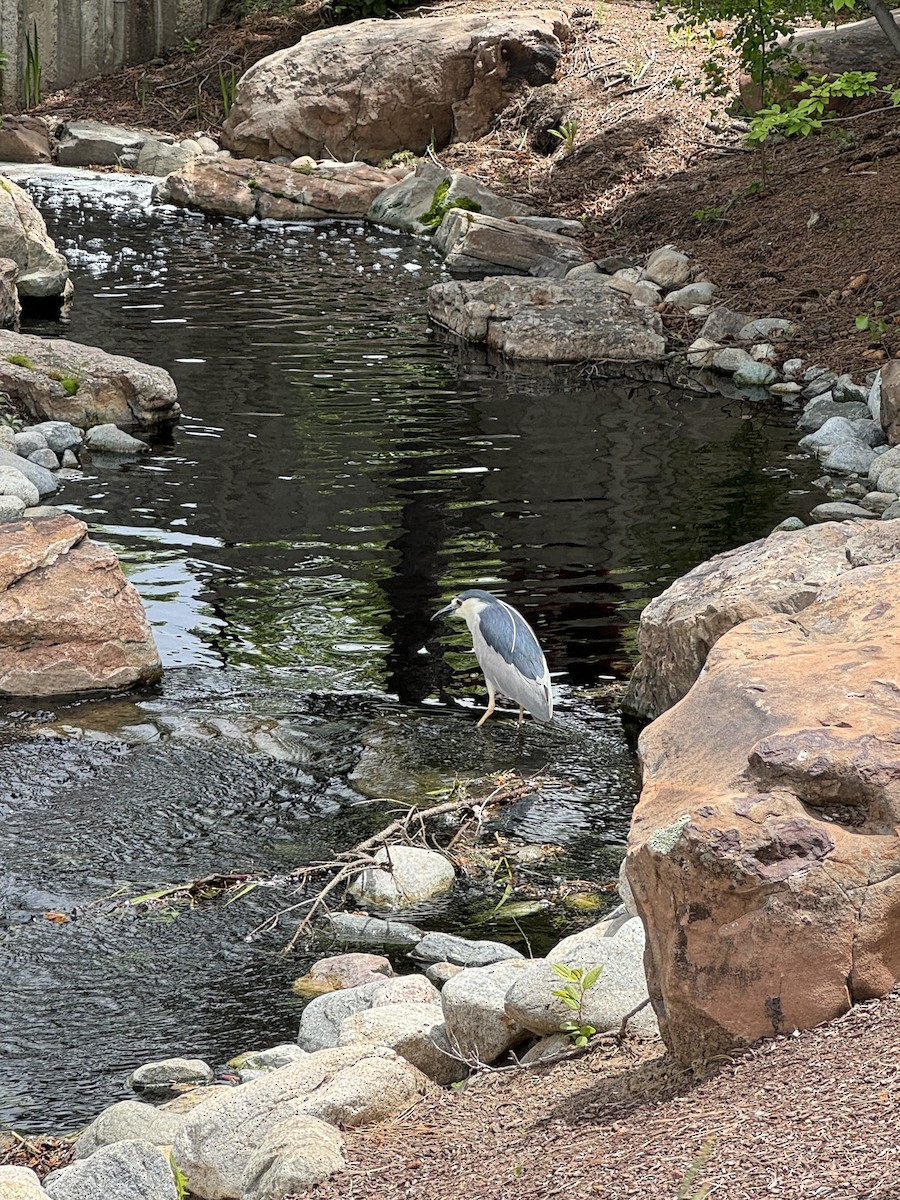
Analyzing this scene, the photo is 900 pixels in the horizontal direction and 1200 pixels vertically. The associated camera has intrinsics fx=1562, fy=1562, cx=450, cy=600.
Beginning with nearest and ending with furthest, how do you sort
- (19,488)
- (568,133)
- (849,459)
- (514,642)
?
1. (514,642)
2. (19,488)
3. (849,459)
4. (568,133)

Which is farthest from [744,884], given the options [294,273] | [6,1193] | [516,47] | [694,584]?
[516,47]

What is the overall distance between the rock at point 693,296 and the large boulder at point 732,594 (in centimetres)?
705

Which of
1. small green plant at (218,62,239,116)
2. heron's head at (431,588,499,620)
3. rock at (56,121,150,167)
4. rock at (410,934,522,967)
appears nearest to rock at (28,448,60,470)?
heron's head at (431,588,499,620)

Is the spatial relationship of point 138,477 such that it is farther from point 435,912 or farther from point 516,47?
point 516,47

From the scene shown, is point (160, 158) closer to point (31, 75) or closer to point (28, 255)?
point (31, 75)

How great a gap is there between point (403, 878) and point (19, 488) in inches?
175

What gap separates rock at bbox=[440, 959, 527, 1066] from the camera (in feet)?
11.3

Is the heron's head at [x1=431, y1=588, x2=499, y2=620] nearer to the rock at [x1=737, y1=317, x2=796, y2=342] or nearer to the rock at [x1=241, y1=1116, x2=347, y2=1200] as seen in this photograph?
the rock at [x1=241, y1=1116, x2=347, y2=1200]

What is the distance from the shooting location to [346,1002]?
3.99 meters

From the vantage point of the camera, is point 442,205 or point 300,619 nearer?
point 300,619

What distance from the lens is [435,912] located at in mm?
4855

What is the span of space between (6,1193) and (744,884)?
156 cm

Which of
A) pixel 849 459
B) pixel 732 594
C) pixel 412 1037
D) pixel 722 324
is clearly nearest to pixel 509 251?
pixel 722 324

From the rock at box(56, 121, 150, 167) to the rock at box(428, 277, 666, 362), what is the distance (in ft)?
28.0
